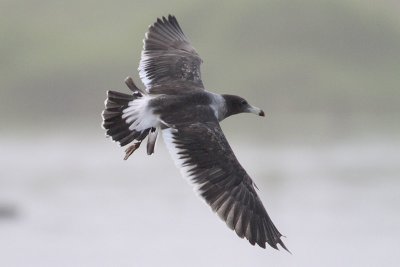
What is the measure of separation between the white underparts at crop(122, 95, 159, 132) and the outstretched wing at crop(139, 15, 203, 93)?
2.04 feet

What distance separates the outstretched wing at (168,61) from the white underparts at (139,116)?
0.62 m

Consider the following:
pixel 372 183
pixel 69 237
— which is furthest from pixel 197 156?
pixel 372 183

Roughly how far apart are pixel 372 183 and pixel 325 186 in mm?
1243

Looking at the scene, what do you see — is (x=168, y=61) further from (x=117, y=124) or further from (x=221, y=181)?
(x=221, y=181)

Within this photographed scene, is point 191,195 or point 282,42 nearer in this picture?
point 191,195

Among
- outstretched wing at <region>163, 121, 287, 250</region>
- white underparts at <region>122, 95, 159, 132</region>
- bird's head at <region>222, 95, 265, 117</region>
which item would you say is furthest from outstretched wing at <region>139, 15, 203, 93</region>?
outstretched wing at <region>163, 121, 287, 250</region>

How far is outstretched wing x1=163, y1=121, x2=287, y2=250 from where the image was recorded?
954 cm

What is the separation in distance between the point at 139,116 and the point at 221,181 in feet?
2.71

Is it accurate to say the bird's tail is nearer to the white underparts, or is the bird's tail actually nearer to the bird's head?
the white underparts

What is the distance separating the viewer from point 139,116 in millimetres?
9875

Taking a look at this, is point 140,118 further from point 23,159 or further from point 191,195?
point 23,159

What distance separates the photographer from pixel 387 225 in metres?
24.6

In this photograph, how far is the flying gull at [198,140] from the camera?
956 cm

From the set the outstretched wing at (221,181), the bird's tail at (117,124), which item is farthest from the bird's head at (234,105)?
the bird's tail at (117,124)
